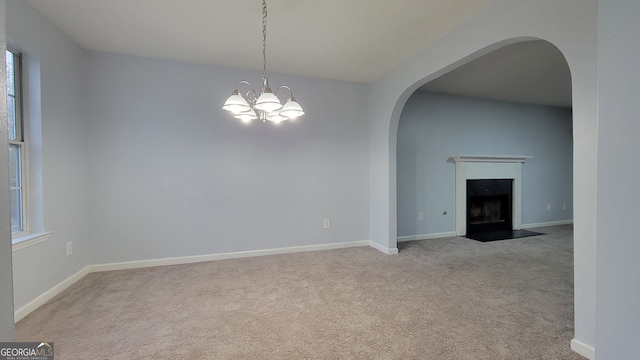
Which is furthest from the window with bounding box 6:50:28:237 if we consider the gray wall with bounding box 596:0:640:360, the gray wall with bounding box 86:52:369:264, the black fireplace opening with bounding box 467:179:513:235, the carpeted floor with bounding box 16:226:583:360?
the black fireplace opening with bounding box 467:179:513:235

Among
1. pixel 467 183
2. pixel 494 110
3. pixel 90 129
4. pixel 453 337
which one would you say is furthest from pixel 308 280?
pixel 494 110

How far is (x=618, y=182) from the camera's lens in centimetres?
83

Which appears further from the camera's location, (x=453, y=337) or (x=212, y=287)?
(x=212, y=287)

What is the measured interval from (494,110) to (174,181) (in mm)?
5741

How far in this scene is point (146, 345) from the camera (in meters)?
1.73

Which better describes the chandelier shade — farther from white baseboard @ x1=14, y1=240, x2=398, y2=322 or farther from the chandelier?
white baseboard @ x1=14, y1=240, x2=398, y2=322

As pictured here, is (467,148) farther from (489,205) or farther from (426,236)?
(426,236)

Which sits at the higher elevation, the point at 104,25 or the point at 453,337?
the point at 104,25

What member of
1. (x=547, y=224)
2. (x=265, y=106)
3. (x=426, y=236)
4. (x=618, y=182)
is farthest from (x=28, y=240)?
(x=547, y=224)

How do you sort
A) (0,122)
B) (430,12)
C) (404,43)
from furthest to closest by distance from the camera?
(404,43)
(430,12)
(0,122)

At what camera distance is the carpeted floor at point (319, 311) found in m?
1.69

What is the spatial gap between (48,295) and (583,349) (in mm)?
4267

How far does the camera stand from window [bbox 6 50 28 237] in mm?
2211

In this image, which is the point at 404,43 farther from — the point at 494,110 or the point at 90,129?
the point at 90,129
